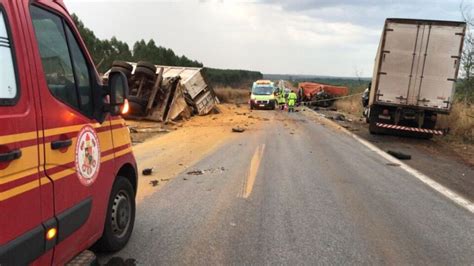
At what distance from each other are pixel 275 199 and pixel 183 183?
182 cm

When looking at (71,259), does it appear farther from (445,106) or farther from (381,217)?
(445,106)

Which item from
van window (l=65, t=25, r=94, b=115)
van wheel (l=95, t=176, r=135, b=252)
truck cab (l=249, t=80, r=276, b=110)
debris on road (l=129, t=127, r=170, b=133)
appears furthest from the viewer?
truck cab (l=249, t=80, r=276, b=110)

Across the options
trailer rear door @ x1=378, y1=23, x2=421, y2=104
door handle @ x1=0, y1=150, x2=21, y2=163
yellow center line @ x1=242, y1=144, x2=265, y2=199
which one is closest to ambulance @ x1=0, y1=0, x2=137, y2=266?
door handle @ x1=0, y1=150, x2=21, y2=163

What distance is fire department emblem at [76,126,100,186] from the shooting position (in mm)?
3607

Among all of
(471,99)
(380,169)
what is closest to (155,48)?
(471,99)

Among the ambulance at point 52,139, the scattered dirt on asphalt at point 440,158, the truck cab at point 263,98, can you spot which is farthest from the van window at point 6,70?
the truck cab at point 263,98

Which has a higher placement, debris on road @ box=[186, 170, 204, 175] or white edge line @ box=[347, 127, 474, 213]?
white edge line @ box=[347, 127, 474, 213]

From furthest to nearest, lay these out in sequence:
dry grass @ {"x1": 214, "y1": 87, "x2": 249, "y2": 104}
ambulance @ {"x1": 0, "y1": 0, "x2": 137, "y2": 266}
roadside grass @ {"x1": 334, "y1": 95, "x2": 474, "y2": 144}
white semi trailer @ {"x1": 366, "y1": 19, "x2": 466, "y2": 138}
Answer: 1. dry grass @ {"x1": 214, "y1": 87, "x2": 249, "y2": 104}
2. roadside grass @ {"x1": 334, "y1": 95, "x2": 474, "y2": 144}
3. white semi trailer @ {"x1": 366, "y1": 19, "x2": 466, "y2": 138}
4. ambulance @ {"x1": 0, "y1": 0, "x2": 137, "y2": 266}

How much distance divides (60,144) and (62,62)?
2.25 ft

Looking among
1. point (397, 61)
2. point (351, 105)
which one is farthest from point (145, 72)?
point (351, 105)

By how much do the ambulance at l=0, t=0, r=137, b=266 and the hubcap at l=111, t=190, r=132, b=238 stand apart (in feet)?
0.26

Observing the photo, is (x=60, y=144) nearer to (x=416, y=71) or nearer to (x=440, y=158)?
(x=440, y=158)

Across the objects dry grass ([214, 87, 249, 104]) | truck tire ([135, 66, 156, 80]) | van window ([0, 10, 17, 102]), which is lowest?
dry grass ([214, 87, 249, 104])

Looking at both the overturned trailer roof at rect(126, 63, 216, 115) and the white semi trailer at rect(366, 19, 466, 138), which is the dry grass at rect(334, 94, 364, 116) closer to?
the overturned trailer roof at rect(126, 63, 216, 115)
